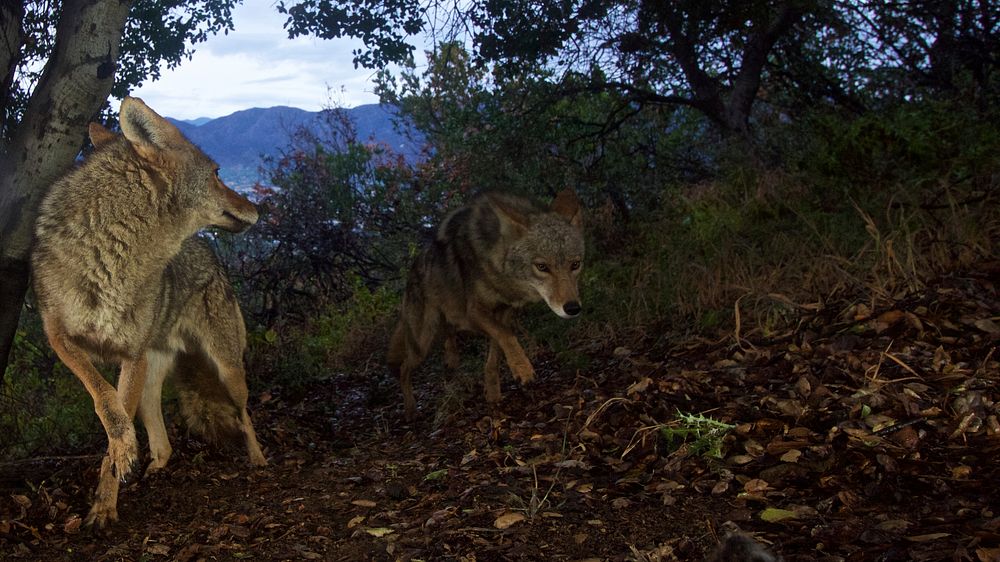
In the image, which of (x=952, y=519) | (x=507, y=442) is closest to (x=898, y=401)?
(x=952, y=519)

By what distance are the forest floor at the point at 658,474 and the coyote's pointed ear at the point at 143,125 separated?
1.76m

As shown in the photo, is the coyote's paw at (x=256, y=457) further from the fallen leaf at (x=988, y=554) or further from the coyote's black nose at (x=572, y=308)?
the fallen leaf at (x=988, y=554)

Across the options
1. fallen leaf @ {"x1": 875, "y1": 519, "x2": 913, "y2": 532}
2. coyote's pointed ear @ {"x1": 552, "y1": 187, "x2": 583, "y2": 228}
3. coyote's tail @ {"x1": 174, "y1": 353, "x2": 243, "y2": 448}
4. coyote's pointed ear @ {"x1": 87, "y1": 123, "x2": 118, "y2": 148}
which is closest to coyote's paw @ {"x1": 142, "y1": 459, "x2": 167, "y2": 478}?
coyote's tail @ {"x1": 174, "y1": 353, "x2": 243, "y2": 448}

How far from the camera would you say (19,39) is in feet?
16.4

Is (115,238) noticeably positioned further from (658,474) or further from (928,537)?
(928,537)

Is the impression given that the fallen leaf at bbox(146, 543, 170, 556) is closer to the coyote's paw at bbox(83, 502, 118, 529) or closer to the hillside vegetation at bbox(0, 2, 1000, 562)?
the hillside vegetation at bbox(0, 2, 1000, 562)

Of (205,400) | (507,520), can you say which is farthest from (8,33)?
(507,520)

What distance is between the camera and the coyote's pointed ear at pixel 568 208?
20.2 feet

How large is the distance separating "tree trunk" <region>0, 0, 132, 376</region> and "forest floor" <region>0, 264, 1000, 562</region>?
3.64ft

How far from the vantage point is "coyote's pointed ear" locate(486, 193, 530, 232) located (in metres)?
5.89

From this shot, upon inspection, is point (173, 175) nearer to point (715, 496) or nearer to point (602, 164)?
point (715, 496)

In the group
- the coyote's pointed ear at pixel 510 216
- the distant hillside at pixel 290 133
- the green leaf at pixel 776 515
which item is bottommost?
the green leaf at pixel 776 515

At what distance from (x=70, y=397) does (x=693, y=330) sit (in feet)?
15.9

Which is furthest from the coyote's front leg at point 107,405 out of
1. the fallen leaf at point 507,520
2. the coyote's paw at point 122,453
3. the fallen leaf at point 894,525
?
the fallen leaf at point 894,525
